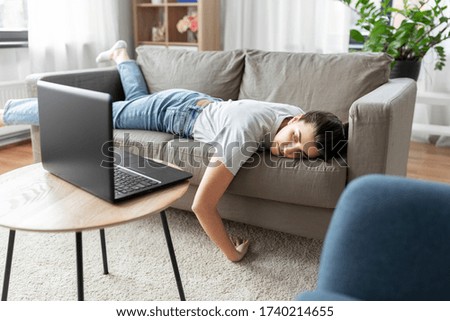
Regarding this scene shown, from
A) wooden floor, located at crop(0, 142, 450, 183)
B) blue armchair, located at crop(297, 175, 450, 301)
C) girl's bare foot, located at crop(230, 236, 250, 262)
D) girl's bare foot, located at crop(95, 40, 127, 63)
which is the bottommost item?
girl's bare foot, located at crop(230, 236, 250, 262)

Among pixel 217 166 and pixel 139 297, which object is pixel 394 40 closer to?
pixel 217 166

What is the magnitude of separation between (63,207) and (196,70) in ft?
4.91

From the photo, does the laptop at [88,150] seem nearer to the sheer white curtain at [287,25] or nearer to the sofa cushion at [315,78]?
the sofa cushion at [315,78]

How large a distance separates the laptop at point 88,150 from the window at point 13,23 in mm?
2333

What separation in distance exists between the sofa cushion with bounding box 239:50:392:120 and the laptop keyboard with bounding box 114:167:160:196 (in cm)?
109

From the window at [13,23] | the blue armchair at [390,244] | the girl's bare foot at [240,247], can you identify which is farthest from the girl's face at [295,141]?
the window at [13,23]

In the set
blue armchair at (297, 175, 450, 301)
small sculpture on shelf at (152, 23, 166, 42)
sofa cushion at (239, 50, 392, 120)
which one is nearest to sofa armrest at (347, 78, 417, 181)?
sofa cushion at (239, 50, 392, 120)

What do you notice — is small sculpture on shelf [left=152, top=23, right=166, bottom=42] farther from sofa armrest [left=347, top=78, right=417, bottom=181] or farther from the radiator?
sofa armrest [left=347, top=78, right=417, bottom=181]

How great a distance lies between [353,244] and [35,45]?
310 cm

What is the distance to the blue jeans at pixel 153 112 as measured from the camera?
6.50ft

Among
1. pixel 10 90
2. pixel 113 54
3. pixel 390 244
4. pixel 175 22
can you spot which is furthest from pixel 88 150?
pixel 175 22

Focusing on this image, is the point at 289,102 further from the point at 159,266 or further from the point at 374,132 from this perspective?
the point at 159,266

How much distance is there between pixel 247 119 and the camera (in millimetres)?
1692

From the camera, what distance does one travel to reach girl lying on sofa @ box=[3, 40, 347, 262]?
1600 mm
